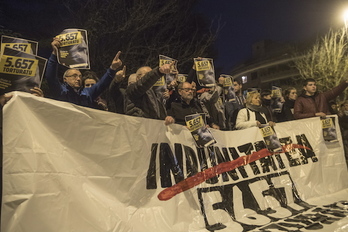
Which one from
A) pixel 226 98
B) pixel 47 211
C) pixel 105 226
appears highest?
pixel 226 98

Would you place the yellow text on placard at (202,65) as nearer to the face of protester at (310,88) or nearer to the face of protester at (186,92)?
the face of protester at (186,92)

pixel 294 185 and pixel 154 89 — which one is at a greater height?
pixel 154 89

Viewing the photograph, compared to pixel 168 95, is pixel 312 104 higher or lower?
lower

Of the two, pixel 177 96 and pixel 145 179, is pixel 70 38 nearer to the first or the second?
pixel 145 179

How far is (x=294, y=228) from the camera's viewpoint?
319 cm

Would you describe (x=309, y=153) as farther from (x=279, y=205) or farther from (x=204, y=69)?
(x=204, y=69)

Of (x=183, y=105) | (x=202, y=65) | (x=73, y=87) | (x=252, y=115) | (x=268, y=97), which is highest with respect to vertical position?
(x=202, y=65)

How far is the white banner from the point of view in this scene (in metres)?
2.39

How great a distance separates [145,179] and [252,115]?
7.31 feet

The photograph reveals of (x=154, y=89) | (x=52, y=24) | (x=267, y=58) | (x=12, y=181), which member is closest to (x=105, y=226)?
(x=12, y=181)

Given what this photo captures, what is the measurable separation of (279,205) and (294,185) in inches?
20.5

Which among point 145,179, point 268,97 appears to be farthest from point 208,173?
point 268,97

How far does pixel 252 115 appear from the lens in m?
4.73

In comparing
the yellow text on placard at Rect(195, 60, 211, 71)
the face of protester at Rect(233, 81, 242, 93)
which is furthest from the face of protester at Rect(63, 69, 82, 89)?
the face of protester at Rect(233, 81, 242, 93)
